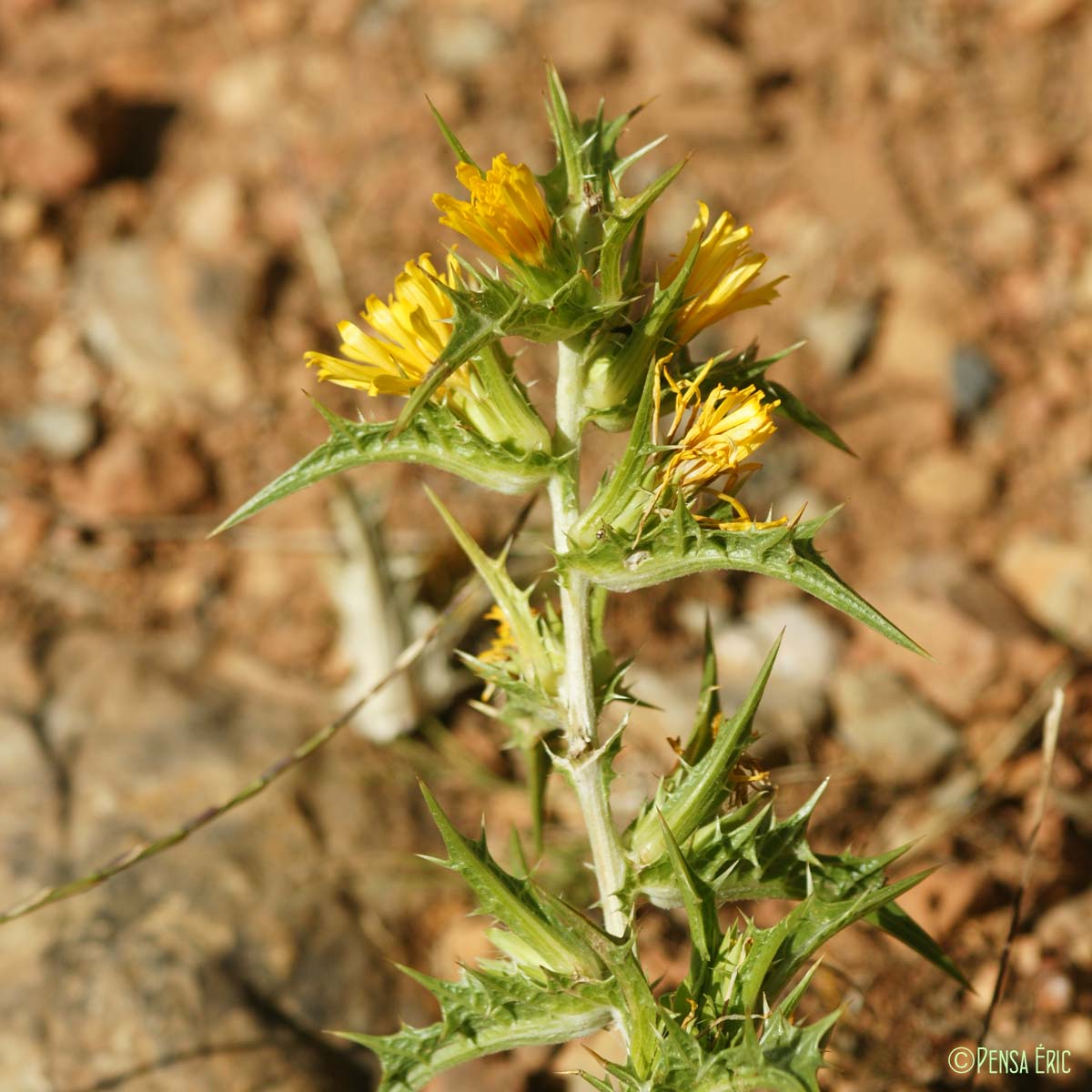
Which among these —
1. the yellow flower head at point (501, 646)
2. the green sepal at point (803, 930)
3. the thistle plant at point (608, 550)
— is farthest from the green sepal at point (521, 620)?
the green sepal at point (803, 930)

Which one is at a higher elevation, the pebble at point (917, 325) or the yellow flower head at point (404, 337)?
the yellow flower head at point (404, 337)

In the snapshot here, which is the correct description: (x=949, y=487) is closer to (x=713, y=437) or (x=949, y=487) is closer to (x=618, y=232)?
(x=713, y=437)

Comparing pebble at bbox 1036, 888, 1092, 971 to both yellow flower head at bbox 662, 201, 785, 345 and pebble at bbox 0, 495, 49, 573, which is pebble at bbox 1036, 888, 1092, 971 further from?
pebble at bbox 0, 495, 49, 573

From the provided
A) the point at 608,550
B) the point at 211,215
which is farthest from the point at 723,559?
the point at 211,215

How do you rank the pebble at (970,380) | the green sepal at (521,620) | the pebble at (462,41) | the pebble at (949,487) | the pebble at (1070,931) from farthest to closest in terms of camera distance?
1. the pebble at (462,41)
2. the pebble at (970,380)
3. the pebble at (949,487)
4. the pebble at (1070,931)
5. the green sepal at (521,620)

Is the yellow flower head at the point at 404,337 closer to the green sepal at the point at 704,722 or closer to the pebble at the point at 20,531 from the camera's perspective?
the green sepal at the point at 704,722

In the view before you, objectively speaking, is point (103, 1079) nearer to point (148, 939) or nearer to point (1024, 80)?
point (148, 939)
